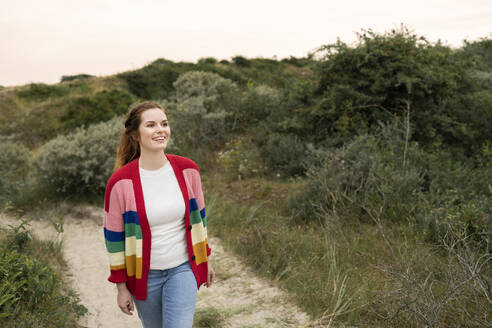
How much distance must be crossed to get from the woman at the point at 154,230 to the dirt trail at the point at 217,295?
1.78 metres

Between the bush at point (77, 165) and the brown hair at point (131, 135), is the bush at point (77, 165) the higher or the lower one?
the lower one

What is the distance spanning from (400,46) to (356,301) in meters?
7.05

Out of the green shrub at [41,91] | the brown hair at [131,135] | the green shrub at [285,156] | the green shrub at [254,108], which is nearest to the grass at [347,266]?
the green shrub at [285,156]

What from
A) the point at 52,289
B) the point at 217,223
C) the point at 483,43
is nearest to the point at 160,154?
the point at 52,289

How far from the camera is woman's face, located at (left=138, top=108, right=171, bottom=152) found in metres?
2.41

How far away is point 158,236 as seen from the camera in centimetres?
241

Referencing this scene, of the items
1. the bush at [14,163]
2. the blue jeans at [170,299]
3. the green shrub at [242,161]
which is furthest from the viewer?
the bush at [14,163]

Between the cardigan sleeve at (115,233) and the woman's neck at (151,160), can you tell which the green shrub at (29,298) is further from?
the woman's neck at (151,160)

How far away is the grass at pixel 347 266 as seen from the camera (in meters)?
3.30

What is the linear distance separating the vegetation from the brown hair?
2017mm

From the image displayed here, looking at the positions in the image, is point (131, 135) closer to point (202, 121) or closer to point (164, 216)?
point (164, 216)

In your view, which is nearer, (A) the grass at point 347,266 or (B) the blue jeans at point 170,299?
(B) the blue jeans at point 170,299

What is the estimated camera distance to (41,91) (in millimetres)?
21750

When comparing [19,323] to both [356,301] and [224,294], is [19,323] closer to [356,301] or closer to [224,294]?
[224,294]
